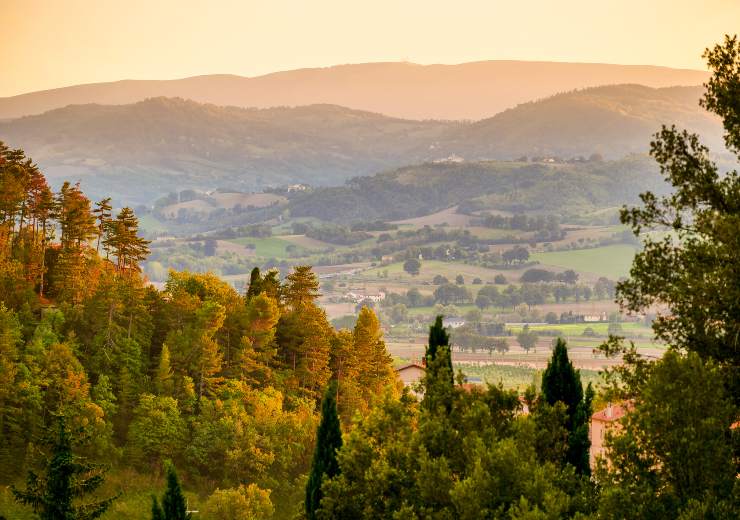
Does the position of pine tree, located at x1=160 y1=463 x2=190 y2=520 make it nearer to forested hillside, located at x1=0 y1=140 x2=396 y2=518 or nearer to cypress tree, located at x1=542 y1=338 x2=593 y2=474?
cypress tree, located at x1=542 y1=338 x2=593 y2=474

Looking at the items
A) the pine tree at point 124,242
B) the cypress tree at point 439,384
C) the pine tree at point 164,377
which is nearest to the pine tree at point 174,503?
the cypress tree at point 439,384

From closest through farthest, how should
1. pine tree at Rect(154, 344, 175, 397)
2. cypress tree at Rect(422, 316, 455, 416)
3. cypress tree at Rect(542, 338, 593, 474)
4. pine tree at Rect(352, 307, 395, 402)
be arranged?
cypress tree at Rect(422, 316, 455, 416) < cypress tree at Rect(542, 338, 593, 474) < pine tree at Rect(154, 344, 175, 397) < pine tree at Rect(352, 307, 395, 402)

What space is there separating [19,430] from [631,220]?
40.1 m

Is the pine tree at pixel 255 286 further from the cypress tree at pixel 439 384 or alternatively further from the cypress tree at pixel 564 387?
the cypress tree at pixel 439 384

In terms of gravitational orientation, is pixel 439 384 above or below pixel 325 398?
above

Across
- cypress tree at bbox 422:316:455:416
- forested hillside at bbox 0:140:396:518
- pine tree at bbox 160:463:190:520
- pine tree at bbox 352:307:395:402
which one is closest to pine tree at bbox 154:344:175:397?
forested hillside at bbox 0:140:396:518

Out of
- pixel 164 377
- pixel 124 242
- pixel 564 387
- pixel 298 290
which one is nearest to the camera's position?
pixel 564 387

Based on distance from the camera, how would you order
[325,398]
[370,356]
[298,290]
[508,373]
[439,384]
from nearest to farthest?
[439,384], [325,398], [298,290], [370,356], [508,373]

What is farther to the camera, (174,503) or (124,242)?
(124,242)

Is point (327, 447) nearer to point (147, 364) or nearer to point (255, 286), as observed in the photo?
point (147, 364)

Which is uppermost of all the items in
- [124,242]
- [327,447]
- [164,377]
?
[124,242]

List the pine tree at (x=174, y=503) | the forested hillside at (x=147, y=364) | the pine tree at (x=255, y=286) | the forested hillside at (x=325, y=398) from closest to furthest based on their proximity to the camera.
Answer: the forested hillside at (x=325, y=398)
the pine tree at (x=174, y=503)
the forested hillside at (x=147, y=364)
the pine tree at (x=255, y=286)

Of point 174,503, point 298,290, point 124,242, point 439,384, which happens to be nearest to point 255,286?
point 298,290

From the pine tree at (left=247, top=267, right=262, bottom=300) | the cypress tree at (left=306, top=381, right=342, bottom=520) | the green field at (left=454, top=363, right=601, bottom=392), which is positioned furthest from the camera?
the green field at (left=454, top=363, right=601, bottom=392)
